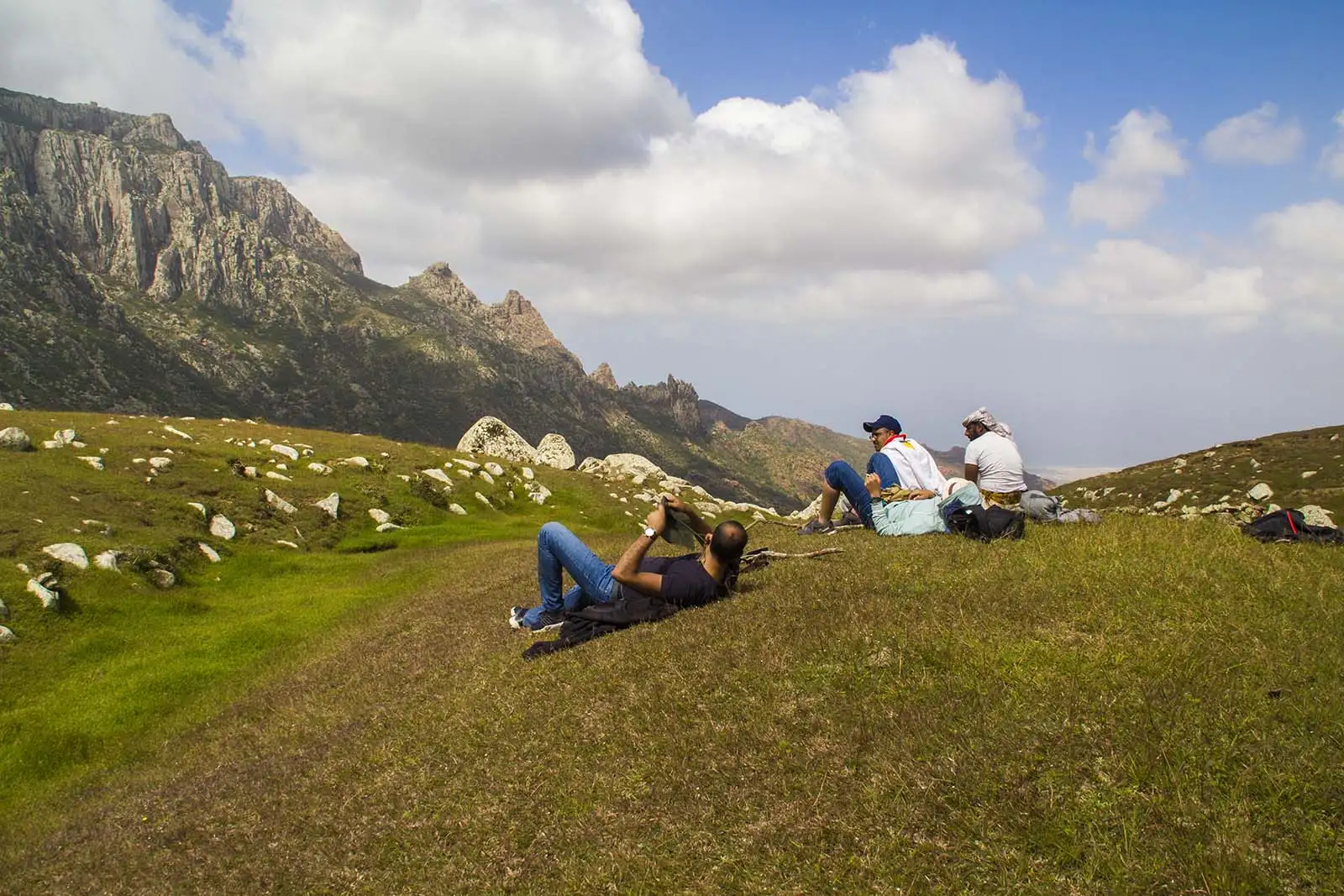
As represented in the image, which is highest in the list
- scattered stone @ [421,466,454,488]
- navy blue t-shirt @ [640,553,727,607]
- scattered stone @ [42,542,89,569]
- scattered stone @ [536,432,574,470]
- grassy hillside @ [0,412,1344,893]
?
scattered stone @ [536,432,574,470]

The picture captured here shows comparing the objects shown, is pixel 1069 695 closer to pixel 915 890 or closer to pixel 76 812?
pixel 915 890

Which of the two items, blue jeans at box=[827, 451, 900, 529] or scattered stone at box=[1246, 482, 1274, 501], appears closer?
blue jeans at box=[827, 451, 900, 529]

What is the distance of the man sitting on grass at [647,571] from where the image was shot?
42.5 ft

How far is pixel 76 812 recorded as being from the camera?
11648 millimetres

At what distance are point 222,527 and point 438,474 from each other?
577 inches

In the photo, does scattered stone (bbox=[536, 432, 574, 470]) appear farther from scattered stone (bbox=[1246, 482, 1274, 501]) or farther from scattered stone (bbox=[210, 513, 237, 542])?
scattered stone (bbox=[1246, 482, 1274, 501])

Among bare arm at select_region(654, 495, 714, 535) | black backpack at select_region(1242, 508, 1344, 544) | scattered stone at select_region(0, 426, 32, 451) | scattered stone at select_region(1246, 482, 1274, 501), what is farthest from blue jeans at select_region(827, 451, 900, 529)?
scattered stone at select_region(1246, 482, 1274, 501)

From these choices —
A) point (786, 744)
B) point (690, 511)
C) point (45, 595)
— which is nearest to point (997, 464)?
point (690, 511)

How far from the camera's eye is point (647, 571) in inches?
534

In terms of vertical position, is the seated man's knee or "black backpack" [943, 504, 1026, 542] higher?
A: the seated man's knee

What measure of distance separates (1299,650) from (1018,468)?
10715 mm

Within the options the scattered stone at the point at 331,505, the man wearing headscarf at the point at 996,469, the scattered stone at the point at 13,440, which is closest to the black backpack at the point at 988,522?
the man wearing headscarf at the point at 996,469

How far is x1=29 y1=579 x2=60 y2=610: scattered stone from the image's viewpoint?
59.9ft

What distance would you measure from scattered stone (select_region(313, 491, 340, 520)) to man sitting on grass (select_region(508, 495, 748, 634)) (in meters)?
21.8
